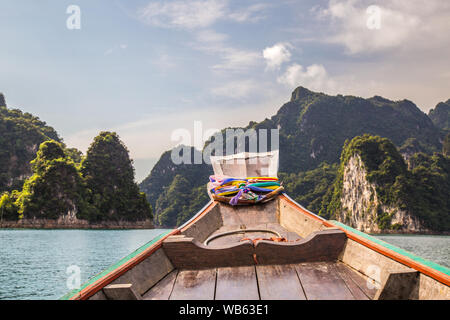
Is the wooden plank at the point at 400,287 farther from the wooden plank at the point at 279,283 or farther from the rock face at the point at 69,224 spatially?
the rock face at the point at 69,224

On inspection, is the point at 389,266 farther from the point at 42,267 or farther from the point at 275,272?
the point at 42,267

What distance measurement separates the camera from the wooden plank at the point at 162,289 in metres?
2.55

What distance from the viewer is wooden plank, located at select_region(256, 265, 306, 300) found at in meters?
2.40

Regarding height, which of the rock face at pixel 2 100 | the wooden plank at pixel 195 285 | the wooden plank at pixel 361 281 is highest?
the rock face at pixel 2 100

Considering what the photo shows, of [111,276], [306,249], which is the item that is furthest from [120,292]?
[306,249]

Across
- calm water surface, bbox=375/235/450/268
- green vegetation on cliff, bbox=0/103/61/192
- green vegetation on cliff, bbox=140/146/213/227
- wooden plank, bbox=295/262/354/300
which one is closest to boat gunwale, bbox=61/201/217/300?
wooden plank, bbox=295/262/354/300

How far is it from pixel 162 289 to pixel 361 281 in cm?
149

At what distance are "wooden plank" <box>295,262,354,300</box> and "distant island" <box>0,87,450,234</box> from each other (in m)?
48.2

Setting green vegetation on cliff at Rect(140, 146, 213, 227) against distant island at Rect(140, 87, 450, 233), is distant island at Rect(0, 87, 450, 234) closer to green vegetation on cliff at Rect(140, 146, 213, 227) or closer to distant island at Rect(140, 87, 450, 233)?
distant island at Rect(140, 87, 450, 233)

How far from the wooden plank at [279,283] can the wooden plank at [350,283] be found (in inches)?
14.0

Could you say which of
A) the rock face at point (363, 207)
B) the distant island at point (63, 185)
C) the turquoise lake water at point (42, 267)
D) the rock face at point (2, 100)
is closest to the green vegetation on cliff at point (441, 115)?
the rock face at point (363, 207)

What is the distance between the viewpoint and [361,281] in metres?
2.67

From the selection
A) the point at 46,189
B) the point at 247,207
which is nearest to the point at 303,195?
the point at 46,189
